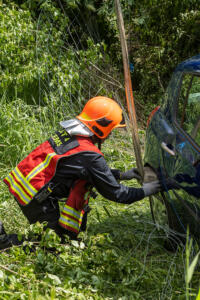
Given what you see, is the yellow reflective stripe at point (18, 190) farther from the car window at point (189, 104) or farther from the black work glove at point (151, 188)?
the car window at point (189, 104)

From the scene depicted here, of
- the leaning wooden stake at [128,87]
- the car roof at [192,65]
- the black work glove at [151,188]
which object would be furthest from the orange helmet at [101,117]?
the car roof at [192,65]

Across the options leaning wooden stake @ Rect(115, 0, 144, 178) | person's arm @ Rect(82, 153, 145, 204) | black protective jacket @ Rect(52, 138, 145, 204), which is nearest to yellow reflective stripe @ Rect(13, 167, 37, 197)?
black protective jacket @ Rect(52, 138, 145, 204)

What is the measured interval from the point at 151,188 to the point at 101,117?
26.4 inches

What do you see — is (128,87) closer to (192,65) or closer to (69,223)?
(192,65)

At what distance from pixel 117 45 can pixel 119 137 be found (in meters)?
2.53

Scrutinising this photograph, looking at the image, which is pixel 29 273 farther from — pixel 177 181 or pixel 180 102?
pixel 180 102

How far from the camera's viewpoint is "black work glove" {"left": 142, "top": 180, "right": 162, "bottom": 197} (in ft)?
10.3

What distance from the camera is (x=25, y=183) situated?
3.31 meters

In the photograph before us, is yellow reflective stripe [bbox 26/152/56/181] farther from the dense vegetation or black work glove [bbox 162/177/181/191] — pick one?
black work glove [bbox 162/177/181/191]

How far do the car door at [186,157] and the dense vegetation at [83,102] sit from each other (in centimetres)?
29

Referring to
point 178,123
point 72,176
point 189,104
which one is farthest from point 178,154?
point 72,176

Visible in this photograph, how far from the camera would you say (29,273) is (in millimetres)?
2834

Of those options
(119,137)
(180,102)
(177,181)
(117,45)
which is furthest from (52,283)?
(117,45)

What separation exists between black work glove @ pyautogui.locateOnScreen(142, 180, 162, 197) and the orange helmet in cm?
52
